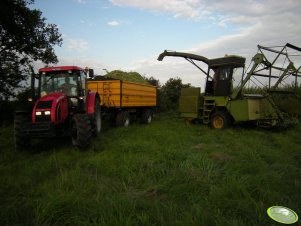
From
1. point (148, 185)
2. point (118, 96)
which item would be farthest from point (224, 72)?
point (148, 185)

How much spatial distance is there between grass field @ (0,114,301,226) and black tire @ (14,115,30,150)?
0.23 metres

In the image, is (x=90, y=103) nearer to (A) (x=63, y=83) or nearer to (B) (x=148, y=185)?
(A) (x=63, y=83)

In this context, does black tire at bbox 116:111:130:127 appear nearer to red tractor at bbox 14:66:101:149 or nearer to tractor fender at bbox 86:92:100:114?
tractor fender at bbox 86:92:100:114

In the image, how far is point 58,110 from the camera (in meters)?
7.63

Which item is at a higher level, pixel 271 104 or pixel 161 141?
pixel 271 104

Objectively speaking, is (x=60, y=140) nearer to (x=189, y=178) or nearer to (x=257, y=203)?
(x=189, y=178)

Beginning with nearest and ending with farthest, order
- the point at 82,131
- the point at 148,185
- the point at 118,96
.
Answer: the point at 148,185
the point at 82,131
the point at 118,96

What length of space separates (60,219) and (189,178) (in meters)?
2.14

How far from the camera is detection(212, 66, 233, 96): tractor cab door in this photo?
12.2 meters

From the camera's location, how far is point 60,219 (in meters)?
3.74

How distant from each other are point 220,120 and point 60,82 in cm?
639

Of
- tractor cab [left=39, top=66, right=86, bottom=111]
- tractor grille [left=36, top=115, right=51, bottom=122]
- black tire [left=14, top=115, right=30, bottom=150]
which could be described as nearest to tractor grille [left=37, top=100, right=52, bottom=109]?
tractor grille [left=36, top=115, right=51, bottom=122]

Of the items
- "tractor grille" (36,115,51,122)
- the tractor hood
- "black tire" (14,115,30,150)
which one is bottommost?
"black tire" (14,115,30,150)

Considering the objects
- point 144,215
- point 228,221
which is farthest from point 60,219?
point 228,221
